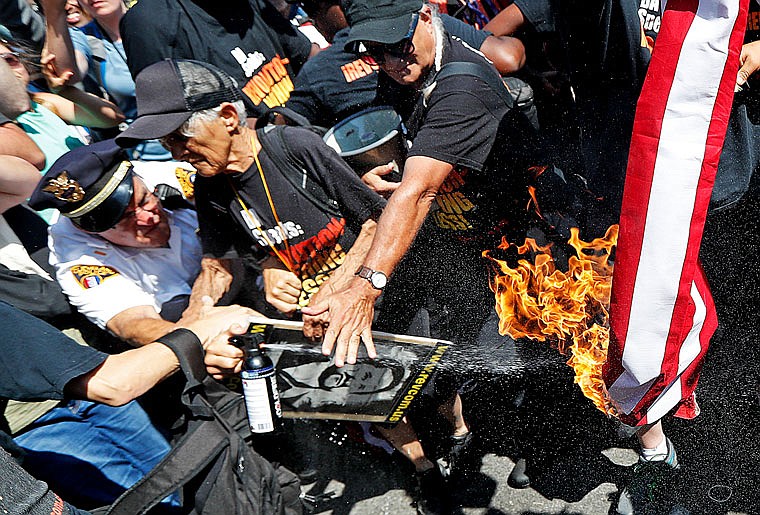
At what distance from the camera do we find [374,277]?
298cm

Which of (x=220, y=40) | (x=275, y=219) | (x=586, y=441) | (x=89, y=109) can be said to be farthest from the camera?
(x=89, y=109)

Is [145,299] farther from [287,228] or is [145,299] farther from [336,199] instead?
[336,199]

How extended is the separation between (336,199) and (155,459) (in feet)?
5.14

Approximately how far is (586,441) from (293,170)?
2.30 m

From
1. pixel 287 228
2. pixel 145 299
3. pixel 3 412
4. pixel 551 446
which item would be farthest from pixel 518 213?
pixel 3 412

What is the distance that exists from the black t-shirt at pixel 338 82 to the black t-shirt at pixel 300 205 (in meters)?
0.51

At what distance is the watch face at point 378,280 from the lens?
2.97 m

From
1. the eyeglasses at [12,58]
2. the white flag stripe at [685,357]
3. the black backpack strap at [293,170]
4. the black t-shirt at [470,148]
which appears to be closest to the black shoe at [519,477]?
the white flag stripe at [685,357]

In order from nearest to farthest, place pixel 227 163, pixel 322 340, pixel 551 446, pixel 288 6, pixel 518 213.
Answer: pixel 322 340, pixel 227 163, pixel 518 213, pixel 551 446, pixel 288 6

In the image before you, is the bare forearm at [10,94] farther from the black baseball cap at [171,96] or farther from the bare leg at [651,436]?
the bare leg at [651,436]

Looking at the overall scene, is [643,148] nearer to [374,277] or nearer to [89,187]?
[374,277]

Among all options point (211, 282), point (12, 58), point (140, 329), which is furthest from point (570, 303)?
point (12, 58)

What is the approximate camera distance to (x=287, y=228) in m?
3.40

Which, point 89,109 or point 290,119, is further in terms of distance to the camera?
point 89,109
